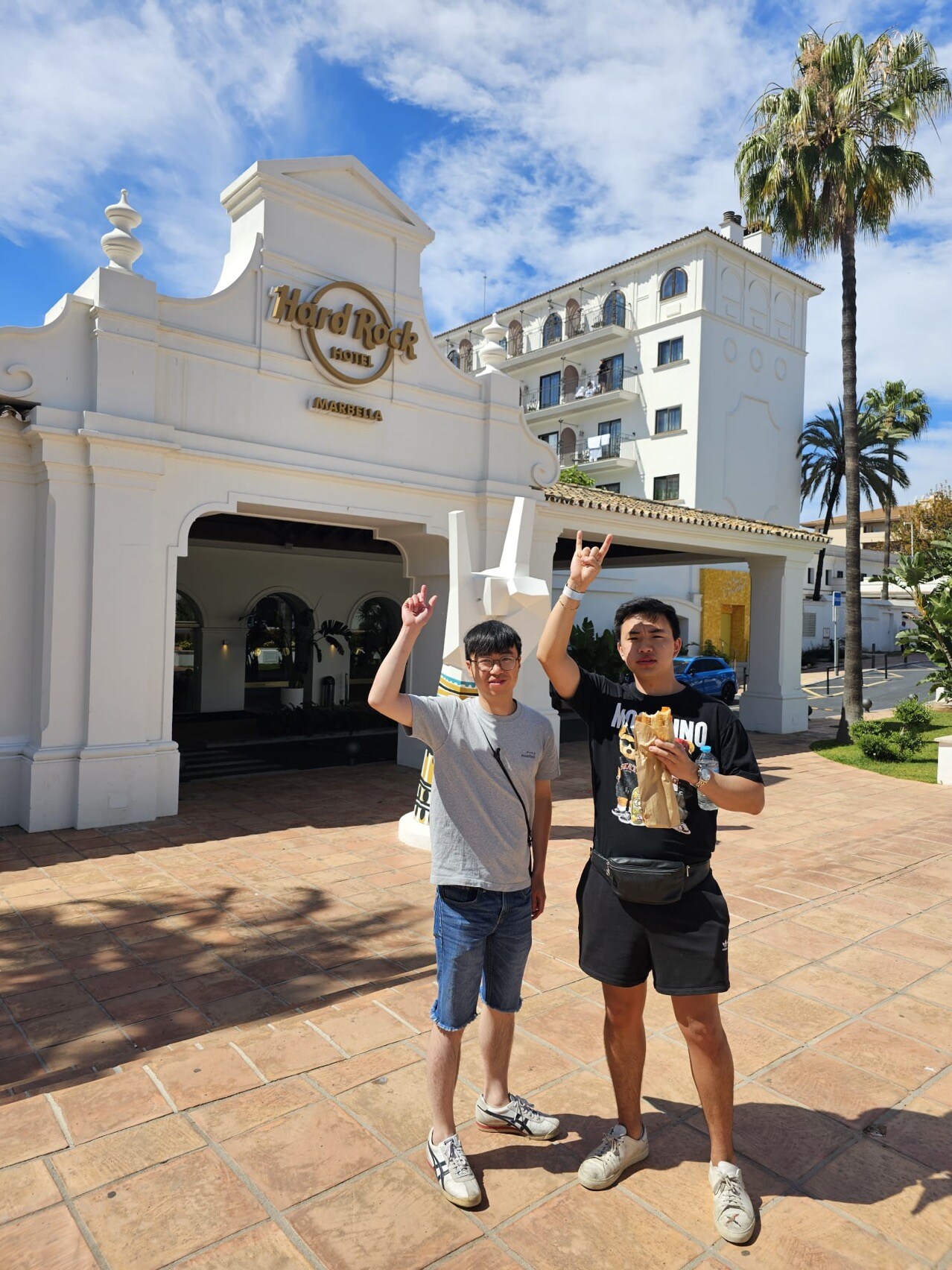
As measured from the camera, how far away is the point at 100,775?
8359 mm

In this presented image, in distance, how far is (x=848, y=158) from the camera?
51.6 ft

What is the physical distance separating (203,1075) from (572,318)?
3622cm

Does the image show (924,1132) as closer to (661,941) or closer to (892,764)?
(661,941)

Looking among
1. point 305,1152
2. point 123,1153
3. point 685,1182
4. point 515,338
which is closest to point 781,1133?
point 685,1182


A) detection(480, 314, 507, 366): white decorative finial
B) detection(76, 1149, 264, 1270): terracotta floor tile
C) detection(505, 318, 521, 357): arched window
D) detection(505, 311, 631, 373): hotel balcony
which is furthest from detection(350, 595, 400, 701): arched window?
detection(505, 318, 521, 357): arched window

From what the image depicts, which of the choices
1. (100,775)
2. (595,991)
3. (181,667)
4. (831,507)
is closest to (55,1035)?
(595,991)

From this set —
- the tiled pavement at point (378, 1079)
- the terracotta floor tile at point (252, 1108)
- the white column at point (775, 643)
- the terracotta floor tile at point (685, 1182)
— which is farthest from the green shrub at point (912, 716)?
the terracotta floor tile at point (252, 1108)

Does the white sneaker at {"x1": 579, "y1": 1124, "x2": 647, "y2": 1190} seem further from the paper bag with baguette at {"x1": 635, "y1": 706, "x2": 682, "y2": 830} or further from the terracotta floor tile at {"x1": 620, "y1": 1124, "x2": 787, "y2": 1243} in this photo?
the paper bag with baguette at {"x1": 635, "y1": 706, "x2": 682, "y2": 830}

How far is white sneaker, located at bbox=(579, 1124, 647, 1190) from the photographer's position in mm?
2992

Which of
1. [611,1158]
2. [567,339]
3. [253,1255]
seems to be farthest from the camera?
[567,339]

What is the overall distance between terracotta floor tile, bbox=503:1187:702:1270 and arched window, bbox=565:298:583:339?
35.7 metres

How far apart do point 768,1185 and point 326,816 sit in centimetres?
696

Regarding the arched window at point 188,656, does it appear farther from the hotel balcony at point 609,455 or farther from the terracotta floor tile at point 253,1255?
the hotel balcony at point 609,455

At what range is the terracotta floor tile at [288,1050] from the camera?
3.86 m
